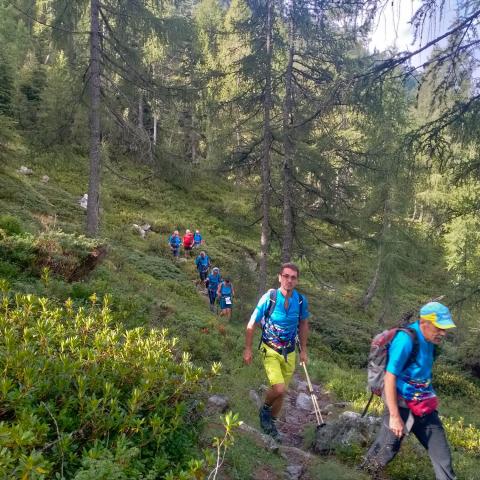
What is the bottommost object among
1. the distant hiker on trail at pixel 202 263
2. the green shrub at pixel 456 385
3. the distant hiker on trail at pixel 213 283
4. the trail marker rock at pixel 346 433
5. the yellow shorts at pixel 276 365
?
the green shrub at pixel 456 385

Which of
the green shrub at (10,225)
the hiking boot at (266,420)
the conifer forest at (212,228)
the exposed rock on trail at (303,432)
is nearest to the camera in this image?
the conifer forest at (212,228)

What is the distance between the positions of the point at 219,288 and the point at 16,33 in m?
40.2

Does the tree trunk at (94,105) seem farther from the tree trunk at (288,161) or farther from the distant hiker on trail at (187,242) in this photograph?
the distant hiker on trail at (187,242)

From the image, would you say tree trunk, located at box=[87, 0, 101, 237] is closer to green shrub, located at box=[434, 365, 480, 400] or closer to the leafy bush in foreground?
the leafy bush in foreground

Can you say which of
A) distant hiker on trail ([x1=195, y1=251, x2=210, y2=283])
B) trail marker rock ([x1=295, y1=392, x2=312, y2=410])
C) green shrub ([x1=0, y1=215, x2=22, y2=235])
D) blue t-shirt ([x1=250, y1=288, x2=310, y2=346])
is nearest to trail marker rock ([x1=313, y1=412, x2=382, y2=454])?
blue t-shirt ([x1=250, y1=288, x2=310, y2=346])

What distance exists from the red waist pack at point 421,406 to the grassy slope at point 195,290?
1265 millimetres

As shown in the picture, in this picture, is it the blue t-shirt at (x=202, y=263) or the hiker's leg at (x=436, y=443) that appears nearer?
the hiker's leg at (x=436, y=443)

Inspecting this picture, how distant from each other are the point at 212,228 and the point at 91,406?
28614 millimetres

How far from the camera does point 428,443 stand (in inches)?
160

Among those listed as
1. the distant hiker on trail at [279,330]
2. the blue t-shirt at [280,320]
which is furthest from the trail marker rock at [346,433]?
the blue t-shirt at [280,320]

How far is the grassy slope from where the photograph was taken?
6.90m

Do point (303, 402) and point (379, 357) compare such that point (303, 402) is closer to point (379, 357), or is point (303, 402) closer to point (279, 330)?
point (279, 330)

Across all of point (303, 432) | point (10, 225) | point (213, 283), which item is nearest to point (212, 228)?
point (213, 283)

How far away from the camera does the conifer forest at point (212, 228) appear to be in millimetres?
3197
